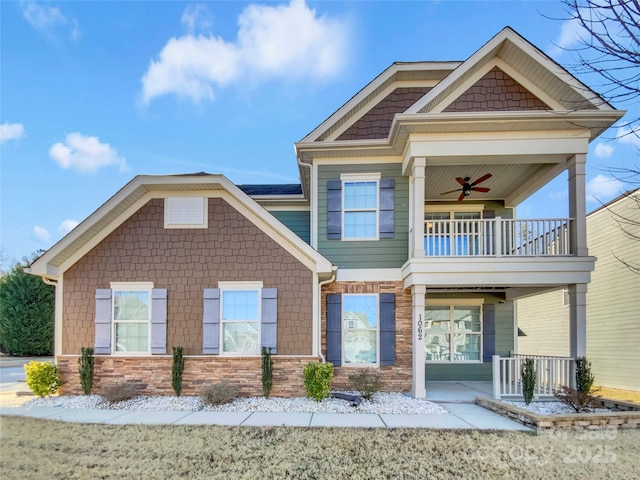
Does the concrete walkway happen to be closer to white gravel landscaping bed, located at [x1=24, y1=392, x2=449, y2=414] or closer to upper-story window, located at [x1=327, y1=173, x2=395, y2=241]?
white gravel landscaping bed, located at [x1=24, y1=392, x2=449, y2=414]

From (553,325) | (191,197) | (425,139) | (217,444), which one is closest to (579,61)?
(425,139)

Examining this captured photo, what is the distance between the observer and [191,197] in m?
8.83

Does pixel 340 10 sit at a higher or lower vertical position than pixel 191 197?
higher

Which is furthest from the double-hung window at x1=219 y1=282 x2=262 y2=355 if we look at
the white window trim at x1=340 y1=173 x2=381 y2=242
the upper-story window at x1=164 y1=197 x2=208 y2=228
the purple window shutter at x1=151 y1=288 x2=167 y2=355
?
the white window trim at x1=340 y1=173 x2=381 y2=242

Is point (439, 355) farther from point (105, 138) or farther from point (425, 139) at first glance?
point (105, 138)

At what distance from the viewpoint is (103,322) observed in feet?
28.2

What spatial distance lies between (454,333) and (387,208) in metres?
4.24

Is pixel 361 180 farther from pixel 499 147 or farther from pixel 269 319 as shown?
pixel 269 319

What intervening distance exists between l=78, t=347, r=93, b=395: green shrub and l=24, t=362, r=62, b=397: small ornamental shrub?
1.79ft

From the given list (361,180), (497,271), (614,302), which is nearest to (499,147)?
(497,271)

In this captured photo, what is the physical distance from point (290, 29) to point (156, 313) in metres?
8.52

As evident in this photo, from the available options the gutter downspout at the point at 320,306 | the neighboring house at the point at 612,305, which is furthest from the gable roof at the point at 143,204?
the neighboring house at the point at 612,305

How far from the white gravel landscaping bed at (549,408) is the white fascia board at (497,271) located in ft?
7.97

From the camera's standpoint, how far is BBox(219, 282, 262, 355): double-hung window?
338 inches
